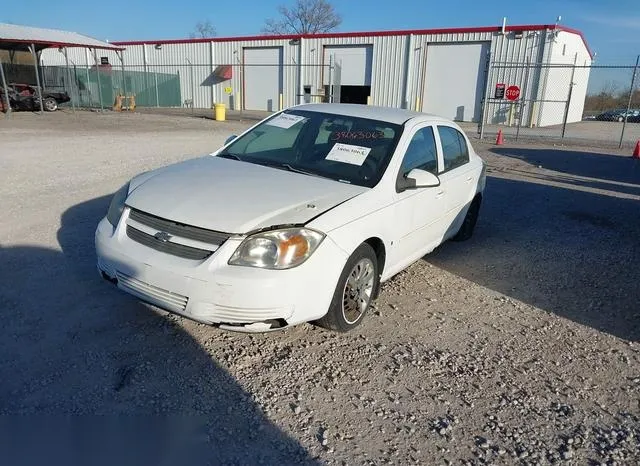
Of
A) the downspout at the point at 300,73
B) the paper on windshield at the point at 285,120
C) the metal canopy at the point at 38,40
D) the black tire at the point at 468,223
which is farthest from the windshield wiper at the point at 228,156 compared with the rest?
the downspout at the point at 300,73

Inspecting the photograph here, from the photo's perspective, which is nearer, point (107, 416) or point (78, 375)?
point (107, 416)

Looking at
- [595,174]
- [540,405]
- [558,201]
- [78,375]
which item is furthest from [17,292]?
[595,174]

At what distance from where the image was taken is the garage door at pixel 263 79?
110 feet

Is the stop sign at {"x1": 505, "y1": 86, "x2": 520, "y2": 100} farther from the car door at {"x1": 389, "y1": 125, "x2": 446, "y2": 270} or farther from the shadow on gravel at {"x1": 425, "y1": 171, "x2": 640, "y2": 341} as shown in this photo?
the car door at {"x1": 389, "y1": 125, "x2": 446, "y2": 270}

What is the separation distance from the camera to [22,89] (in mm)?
25141

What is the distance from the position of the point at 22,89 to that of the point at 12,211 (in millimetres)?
22923

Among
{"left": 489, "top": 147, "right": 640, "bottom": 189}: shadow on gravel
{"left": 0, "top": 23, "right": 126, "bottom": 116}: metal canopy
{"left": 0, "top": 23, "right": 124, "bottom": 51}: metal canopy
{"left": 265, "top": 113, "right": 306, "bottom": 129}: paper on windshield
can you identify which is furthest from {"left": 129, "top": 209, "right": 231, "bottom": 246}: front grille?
{"left": 0, "top": 23, "right": 124, "bottom": 51}: metal canopy

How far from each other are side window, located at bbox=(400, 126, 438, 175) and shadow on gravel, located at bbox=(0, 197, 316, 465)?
2.24m

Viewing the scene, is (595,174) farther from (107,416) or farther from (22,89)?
(22,89)

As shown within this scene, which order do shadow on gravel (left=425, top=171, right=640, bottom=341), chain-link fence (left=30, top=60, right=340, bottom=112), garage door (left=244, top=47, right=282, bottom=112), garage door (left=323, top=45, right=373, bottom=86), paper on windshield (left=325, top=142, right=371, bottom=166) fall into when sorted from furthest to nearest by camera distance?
garage door (left=244, top=47, right=282, bottom=112)
chain-link fence (left=30, top=60, right=340, bottom=112)
garage door (left=323, top=45, right=373, bottom=86)
shadow on gravel (left=425, top=171, right=640, bottom=341)
paper on windshield (left=325, top=142, right=371, bottom=166)

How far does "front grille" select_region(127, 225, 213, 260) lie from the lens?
3.13 meters

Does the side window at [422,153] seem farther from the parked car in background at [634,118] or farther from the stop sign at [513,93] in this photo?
the parked car in background at [634,118]

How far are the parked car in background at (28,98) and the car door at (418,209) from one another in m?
25.6

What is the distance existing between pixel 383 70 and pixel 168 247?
28440 millimetres
